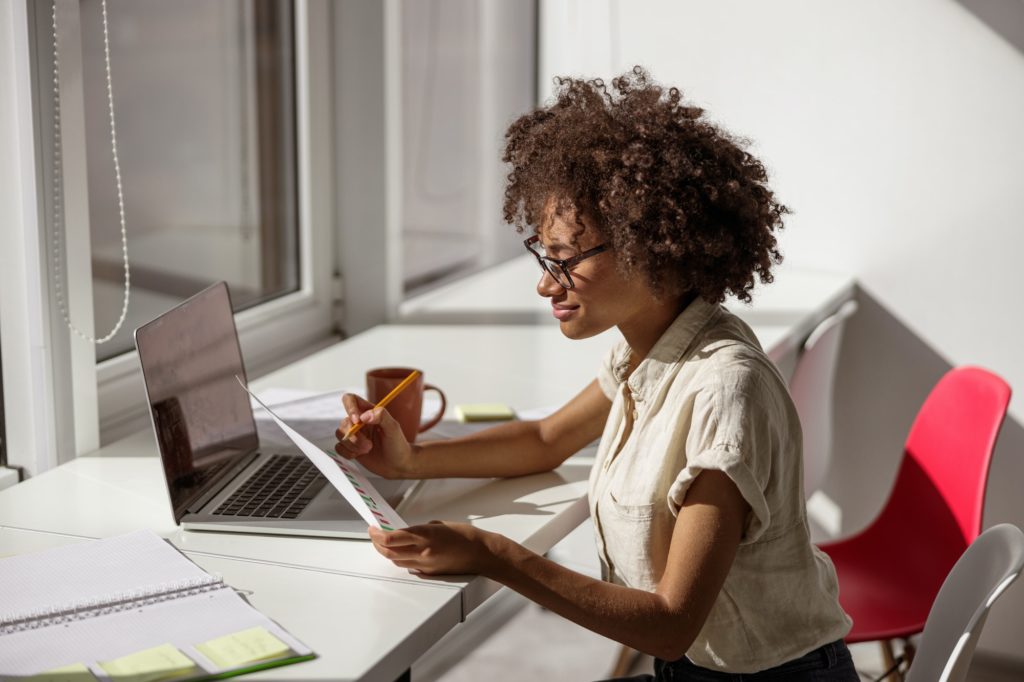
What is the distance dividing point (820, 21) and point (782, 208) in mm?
1673

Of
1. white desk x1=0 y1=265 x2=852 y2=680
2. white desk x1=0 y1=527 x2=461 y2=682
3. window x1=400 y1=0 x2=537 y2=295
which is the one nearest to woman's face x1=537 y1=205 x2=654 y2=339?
white desk x1=0 y1=265 x2=852 y2=680

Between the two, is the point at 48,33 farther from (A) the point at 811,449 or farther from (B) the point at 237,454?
(A) the point at 811,449

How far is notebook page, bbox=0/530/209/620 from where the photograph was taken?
112cm

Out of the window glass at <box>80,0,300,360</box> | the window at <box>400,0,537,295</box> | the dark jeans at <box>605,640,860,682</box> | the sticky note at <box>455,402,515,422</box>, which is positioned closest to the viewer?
the dark jeans at <box>605,640,860,682</box>

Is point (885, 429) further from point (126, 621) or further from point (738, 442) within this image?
point (126, 621)

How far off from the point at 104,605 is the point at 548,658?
176 cm

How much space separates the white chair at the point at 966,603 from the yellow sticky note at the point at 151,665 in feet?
2.44

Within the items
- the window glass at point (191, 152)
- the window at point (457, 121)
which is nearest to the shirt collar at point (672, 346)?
the window glass at point (191, 152)

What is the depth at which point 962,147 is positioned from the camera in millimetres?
2672

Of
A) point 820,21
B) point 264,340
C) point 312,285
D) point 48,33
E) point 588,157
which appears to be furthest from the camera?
point 820,21

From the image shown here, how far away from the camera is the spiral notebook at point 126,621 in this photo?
98 centimetres

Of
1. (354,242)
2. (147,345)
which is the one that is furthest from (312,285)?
(147,345)

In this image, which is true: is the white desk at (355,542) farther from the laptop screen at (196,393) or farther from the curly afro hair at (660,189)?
the curly afro hair at (660,189)

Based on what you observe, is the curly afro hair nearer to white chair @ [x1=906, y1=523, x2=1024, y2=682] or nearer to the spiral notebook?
white chair @ [x1=906, y1=523, x2=1024, y2=682]
